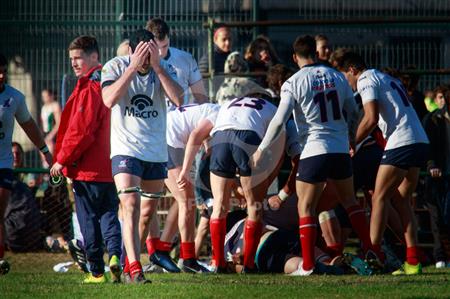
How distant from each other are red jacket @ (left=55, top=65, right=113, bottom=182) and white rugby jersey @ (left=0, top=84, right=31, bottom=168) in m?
1.63

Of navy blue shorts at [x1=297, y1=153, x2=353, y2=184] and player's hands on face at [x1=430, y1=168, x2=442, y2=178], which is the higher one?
navy blue shorts at [x1=297, y1=153, x2=353, y2=184]

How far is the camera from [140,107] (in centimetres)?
930

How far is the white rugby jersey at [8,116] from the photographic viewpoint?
36.4ft

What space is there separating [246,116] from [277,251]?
141 cm

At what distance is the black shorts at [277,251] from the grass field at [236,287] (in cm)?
64

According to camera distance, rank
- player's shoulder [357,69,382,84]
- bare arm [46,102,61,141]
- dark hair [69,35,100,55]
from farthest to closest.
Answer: bare arm [46,102,61,141]
player's shoulder [357,69,382,84]
dark hair [69,35,100,55]

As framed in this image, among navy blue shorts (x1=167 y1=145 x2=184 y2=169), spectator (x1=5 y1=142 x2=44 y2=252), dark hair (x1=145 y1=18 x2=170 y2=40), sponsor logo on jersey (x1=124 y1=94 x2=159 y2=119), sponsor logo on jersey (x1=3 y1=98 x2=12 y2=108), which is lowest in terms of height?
spectator (x1=5 y1=142 x2=44 y2=252)

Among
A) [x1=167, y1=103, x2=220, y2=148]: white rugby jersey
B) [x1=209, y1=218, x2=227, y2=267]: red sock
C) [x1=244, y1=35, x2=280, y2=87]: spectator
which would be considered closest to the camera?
[x1=209, y1=218, x2=227, y2=267]: red sock

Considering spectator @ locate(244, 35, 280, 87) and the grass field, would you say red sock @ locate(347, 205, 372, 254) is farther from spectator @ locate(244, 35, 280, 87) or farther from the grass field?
spectator @ locate(244, 35, 280, 87)

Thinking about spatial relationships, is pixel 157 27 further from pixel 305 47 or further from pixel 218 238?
pixel 218 238

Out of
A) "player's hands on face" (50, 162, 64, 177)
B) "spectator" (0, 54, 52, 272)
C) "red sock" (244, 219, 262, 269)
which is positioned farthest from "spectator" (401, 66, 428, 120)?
"player's hands on face" (50, 162, 64, 177)

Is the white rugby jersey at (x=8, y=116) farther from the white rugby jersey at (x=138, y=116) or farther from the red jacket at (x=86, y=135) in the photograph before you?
the white rugby jersey at (x=138, y=116)

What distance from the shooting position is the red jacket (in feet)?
30.9

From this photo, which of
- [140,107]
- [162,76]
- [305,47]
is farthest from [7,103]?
[305,47]
